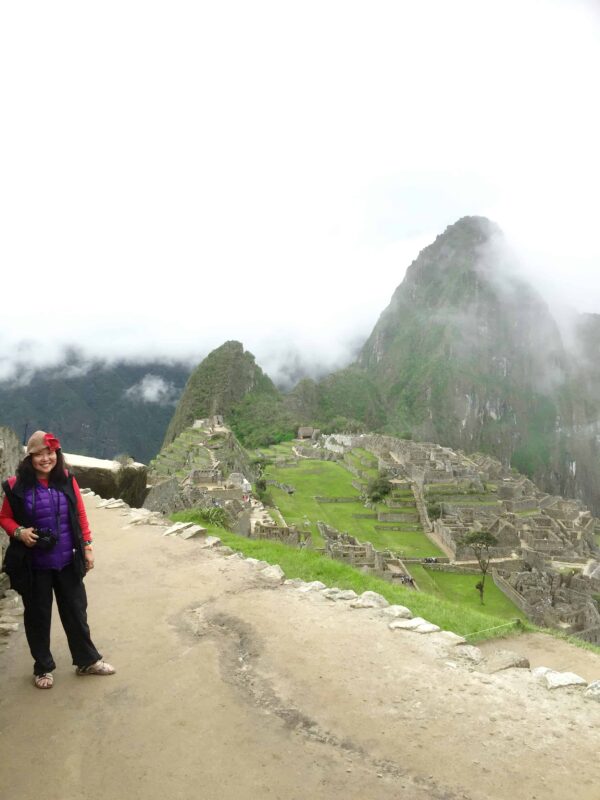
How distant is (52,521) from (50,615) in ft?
1.93

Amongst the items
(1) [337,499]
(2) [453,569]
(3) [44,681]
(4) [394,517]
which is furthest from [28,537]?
(1) [337,499]

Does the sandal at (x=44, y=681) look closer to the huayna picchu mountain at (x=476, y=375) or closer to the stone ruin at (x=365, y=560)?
the stone ruin at (x=365, y=560)

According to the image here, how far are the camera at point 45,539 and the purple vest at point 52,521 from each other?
0.05 metres

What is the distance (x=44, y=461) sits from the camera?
354 centimetres

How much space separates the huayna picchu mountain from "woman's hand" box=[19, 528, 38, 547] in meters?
91.3

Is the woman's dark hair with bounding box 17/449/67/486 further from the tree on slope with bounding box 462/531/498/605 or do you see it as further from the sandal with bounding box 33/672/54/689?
the tree on slope with bounding box 462/531/498/605

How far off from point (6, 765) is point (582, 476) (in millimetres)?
140920

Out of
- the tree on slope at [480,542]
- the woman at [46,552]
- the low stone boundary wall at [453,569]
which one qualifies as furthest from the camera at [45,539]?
the tree on slope at [480,542]

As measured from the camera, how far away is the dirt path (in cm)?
257

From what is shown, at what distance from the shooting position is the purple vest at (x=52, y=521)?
3500 mm

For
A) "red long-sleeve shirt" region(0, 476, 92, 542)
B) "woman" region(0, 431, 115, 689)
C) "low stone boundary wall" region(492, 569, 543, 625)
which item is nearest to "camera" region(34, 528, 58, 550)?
"woman" region(0, 431, 115, 689)

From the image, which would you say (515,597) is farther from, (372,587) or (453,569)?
(372,587)

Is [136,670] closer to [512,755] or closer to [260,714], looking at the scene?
[260,714]

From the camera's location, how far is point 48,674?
347cm
